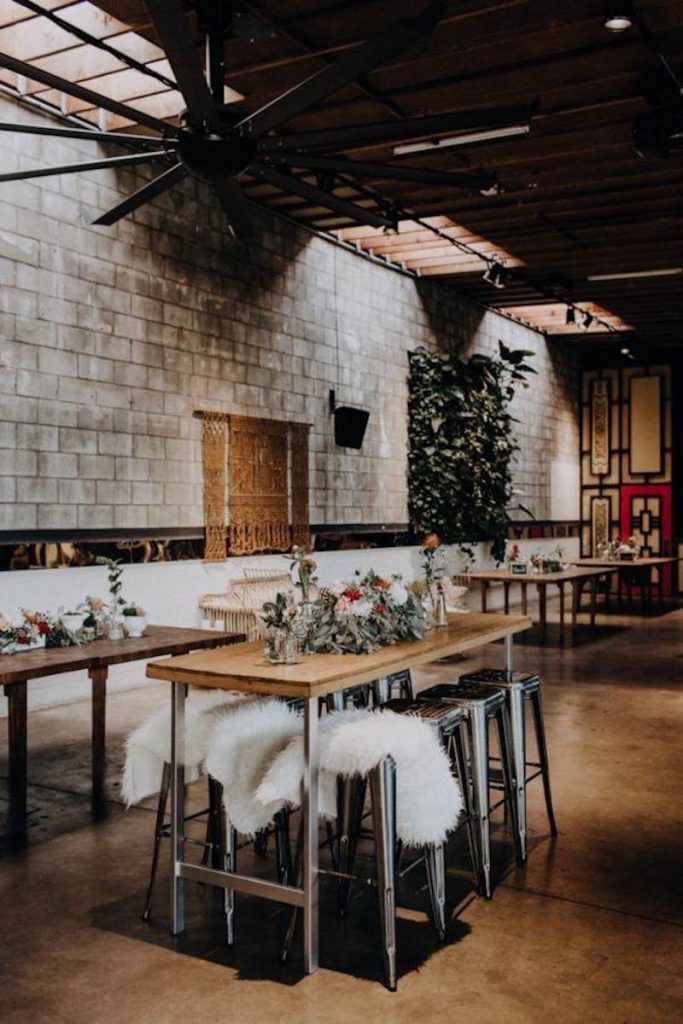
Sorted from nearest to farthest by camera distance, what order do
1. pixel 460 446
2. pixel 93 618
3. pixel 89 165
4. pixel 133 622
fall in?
pixel 89 165 < pixel 93 618 < pixel 133 622 < pixel 460 446

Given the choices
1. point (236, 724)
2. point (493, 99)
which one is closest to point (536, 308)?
point (493, 99)

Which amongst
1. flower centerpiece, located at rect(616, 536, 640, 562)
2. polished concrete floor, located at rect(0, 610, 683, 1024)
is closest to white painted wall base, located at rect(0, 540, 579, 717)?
polished concrete floor, located at rect(0, 610, 683, 1024)

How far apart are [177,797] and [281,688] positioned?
645 mm

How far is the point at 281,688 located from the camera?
2.98m

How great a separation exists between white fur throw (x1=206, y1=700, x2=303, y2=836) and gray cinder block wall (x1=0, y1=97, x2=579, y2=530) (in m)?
4.06

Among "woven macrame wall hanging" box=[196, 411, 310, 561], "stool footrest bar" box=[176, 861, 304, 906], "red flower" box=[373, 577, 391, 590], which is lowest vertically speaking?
"stool footrest bar" box=[176, 861, 304, 906]

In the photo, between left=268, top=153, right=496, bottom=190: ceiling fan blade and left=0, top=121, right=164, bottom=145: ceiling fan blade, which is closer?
left=0, top=121, right=164, bottom=145: ceiling fan blade

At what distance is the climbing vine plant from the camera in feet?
39.2

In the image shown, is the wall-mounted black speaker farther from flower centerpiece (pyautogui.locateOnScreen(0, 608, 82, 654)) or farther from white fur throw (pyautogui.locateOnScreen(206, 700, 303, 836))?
white fur throw (pyautogui.locateOnScreen(206, 700, 303, 836))

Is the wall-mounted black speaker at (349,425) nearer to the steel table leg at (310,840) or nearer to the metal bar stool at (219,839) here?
the metal bar stool at (219,839)

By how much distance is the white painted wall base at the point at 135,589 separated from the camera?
6.90 metres

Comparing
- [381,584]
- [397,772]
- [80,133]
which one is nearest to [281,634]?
[397,772]

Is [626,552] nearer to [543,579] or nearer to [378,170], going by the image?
[543,579]

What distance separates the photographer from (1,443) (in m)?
6.66
